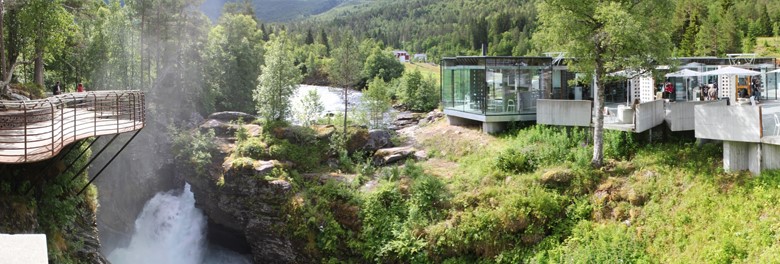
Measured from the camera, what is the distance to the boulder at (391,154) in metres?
28.9

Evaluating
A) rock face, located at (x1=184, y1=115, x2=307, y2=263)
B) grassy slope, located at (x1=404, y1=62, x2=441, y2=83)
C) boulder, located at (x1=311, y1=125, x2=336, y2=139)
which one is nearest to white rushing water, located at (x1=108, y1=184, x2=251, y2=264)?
rock face, located at (x1=184, y1=115, x2=307, y2=263)

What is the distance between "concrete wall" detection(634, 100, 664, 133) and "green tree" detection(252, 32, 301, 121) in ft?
57.3

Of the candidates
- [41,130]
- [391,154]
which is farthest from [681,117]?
[41,130]

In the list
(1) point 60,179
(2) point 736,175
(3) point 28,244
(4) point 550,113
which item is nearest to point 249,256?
(1) point 60,179

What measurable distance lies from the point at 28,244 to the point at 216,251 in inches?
1018

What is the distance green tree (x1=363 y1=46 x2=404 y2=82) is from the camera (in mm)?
69812

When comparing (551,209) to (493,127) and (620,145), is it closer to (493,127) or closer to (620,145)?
(620,145)

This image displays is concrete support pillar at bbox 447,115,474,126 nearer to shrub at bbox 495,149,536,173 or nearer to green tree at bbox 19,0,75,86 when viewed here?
shrub at bbox 495,149,536,173

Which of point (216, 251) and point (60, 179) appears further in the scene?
point (216, 251)

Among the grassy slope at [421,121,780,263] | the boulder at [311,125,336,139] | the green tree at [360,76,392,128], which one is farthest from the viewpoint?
the green tree at [360,76,392,128]

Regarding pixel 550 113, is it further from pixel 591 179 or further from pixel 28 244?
pixel 28 244

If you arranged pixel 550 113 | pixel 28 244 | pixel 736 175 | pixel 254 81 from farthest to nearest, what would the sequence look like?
pixel 254 81
pixel 550 113
pixel 736 175
pixel 28 244

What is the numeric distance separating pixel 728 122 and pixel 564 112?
23.7 ft

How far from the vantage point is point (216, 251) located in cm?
2980
